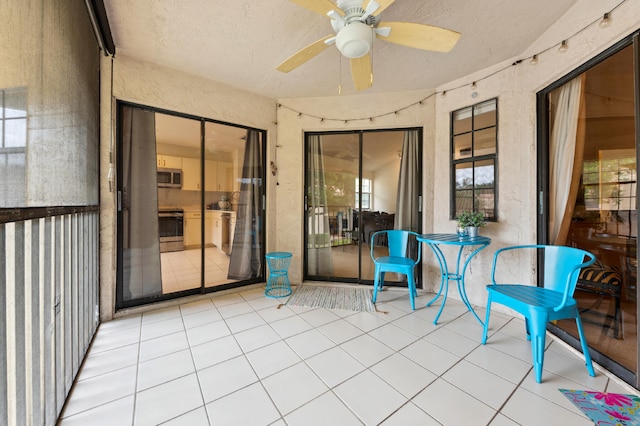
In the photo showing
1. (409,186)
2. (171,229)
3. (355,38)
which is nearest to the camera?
(355,38)

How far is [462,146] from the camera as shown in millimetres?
3010

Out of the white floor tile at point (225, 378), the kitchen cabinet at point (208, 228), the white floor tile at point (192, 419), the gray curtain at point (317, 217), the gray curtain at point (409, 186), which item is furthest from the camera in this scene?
the gray curtain at point (317, 217)

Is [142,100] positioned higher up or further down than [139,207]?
higher up

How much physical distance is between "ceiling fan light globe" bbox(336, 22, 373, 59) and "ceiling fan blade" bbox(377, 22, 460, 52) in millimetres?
140

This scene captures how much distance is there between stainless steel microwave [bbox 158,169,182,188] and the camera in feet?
9.12

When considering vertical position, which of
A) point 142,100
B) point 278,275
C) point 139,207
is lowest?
point 278,275

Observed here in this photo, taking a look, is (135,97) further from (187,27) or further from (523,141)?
(523,141)

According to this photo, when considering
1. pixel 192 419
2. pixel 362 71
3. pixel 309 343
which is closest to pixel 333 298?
pixel 309 343

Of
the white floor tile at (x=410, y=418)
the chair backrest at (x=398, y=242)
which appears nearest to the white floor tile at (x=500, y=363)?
the white floor tile at (x=410, y=418)

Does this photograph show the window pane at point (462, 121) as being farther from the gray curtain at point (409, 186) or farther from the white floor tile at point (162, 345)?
the white floor tile at point (162, 345)

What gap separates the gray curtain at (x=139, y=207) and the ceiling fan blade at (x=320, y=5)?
225cm

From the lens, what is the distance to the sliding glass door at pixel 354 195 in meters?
3.47

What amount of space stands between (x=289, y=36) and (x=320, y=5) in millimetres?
923

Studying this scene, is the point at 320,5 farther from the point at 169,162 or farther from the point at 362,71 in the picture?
the point at 169,162
